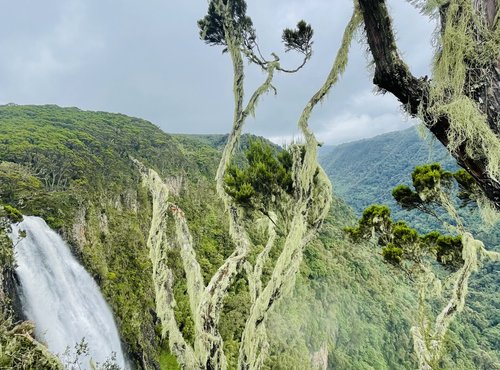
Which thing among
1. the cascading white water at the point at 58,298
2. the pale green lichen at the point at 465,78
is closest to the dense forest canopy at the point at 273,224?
the pale green lichen at the point at 465,78

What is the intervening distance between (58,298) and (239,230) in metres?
15.8

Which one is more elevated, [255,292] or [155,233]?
[155,233]

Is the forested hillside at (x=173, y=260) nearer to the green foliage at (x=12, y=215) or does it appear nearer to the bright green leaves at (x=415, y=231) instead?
the green foliage at (x=12, y=215)

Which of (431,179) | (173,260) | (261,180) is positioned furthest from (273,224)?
(173,260)

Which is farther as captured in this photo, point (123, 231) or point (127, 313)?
point (123, 231)

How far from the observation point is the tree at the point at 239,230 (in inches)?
116

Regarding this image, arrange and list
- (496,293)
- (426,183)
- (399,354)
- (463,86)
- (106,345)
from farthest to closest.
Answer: (496,293) → (399,354) → (106,345) → (426,183) → (463,86)

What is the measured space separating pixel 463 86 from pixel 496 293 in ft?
174

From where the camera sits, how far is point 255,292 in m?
3.36

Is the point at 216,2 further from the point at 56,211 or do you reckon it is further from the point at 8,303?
the point at 56,211

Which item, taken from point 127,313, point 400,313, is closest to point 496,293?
point 400,313

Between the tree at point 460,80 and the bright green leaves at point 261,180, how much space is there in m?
2.54

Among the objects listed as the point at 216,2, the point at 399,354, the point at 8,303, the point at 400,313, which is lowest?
the point at 399,354

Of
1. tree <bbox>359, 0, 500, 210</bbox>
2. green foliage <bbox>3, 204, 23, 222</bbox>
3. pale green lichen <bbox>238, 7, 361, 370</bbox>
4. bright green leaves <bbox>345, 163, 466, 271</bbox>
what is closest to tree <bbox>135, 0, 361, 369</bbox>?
pale green lichen <bbox>238, 7, 361, 370</bbox>
